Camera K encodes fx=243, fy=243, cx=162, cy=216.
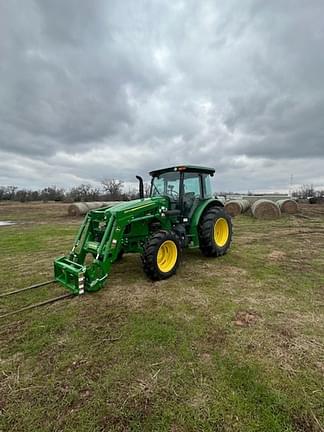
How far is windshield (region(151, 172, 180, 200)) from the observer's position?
17.3 ft

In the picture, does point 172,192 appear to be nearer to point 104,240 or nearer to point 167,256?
point 167,256

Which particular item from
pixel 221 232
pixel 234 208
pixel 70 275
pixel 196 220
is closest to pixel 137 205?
pixel 196 220

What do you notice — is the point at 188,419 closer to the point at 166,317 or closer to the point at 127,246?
the point at 166,317

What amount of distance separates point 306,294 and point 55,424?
3.54 metres

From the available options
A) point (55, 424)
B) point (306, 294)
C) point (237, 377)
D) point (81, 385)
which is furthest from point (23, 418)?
point (306, 294)

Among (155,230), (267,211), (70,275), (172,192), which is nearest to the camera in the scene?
(70,275)

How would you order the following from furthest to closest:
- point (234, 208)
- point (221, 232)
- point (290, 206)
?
1. point (290, 206)
2. point (234, 208)
3. point (221, 232)

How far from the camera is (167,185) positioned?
5434 millimetres

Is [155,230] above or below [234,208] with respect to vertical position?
above

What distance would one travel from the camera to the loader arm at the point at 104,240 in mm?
3670

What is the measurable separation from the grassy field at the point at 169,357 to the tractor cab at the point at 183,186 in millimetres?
1672

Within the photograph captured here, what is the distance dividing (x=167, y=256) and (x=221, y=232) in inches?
85.0

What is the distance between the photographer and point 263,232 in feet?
30.9

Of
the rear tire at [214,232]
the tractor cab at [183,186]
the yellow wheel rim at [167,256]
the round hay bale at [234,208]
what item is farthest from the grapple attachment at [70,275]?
the round hay bale at [234,208]
